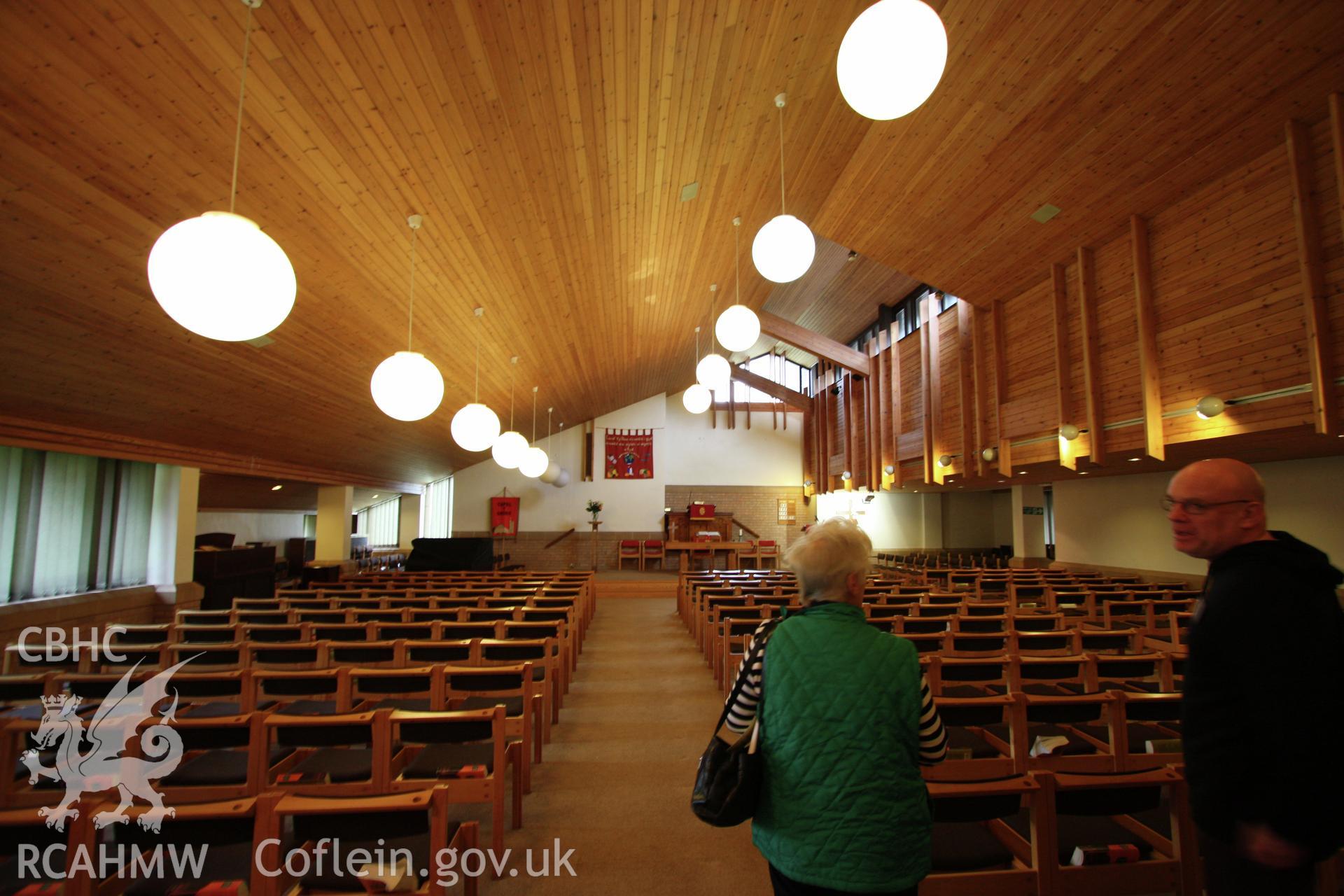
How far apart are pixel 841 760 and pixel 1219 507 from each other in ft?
3.44

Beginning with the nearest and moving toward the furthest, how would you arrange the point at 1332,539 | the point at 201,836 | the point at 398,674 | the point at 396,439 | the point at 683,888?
the point at 201,836, the point at 683,888, the point at 398,674, the point at 1332,539, the point at 396,439

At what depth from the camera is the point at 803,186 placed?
7.32 m

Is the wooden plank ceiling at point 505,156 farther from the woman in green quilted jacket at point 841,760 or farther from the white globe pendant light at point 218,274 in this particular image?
the woman in green quilted jacket at point 841,760

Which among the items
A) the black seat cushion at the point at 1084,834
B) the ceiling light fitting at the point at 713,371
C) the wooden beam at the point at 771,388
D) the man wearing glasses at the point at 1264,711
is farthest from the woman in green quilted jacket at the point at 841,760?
the wooden beam at the point at 771,388

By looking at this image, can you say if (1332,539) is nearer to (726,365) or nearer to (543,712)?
(726,365)

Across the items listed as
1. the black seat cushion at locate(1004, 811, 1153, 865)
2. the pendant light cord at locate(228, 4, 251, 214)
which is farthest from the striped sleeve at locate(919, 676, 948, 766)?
the pendant light cord at locate(228, 4, 251, 214)

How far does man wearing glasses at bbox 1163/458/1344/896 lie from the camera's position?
114 centimetres

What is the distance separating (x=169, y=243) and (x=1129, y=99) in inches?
285

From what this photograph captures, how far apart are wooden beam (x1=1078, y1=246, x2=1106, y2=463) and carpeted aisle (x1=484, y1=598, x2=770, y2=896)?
5.68 m

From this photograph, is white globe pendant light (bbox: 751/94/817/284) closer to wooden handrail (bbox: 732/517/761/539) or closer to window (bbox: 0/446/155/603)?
window (bbox: 0/446/155/603)

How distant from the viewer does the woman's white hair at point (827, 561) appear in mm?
1405

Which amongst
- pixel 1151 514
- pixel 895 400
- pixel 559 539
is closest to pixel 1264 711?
pixel 1151 514

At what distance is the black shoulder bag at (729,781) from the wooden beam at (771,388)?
16.6 m

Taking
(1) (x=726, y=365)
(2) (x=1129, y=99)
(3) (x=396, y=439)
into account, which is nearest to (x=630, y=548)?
(3) (x=396, y=439)
